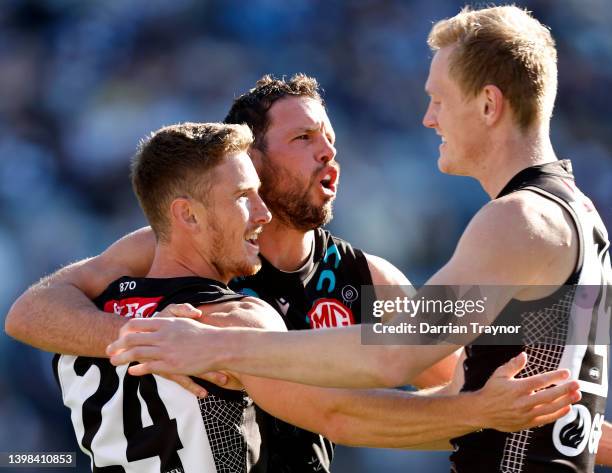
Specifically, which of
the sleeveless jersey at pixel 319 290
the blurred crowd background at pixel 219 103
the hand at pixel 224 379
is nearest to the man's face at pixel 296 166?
the sleeveless jersey at pixel 319 290

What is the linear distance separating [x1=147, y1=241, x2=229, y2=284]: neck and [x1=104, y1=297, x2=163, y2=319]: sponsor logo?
0.14 m

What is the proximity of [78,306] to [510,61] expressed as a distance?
192 centimetres

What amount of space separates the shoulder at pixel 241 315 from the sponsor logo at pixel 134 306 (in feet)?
0.80

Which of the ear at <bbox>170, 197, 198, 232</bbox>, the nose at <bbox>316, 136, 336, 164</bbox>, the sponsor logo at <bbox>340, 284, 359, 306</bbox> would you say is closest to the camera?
the ear at <bbox>170, 197, 198, 232</bbox>

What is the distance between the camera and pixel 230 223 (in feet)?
12.4

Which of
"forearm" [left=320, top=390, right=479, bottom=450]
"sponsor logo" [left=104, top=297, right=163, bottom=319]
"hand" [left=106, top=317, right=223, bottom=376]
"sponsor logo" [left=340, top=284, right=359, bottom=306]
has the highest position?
"sponsor logo" [left=340, top=284, right=359, bottom=306]

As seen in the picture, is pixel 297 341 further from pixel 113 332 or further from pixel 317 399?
pixel 113 332

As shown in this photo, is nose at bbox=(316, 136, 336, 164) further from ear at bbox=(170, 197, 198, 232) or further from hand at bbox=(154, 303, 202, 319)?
hand at bbox=(154, 303, 202, 319)

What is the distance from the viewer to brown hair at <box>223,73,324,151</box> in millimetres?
4734

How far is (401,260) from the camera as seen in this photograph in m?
7.84

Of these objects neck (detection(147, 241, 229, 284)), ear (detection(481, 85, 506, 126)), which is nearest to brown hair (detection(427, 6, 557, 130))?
ear (detection(481, 85, 506, 126))

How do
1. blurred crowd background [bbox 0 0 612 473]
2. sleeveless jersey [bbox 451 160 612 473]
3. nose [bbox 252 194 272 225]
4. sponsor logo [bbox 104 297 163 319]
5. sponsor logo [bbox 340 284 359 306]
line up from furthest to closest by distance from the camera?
blurred crowd background [bbox 0 0 612 473] < sponsor logo [bbox 340 284 359 306] < nose [bbox 252 194 272 225] < sponsor logo [bbox 104 297 163 319] < sleeveless jersey [bbox 451 160 612 473]

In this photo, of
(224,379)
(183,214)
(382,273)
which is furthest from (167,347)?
(382,273)

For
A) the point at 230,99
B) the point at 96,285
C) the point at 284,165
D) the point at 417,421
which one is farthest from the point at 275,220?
the point at 230,99
